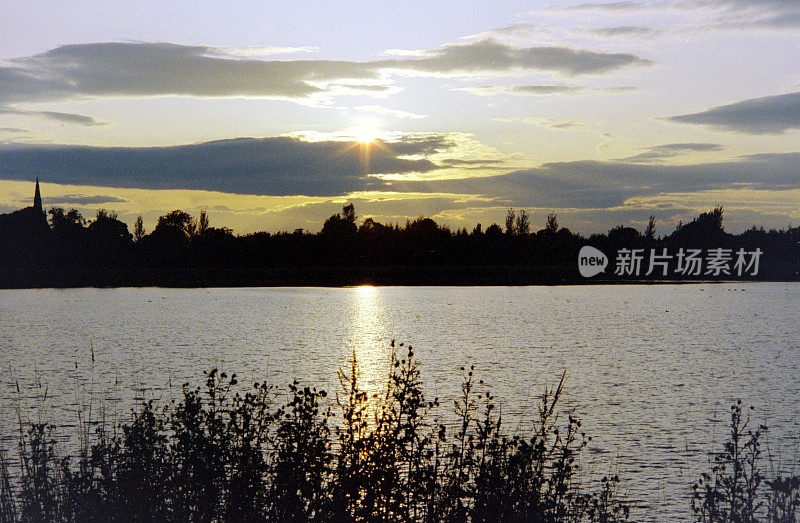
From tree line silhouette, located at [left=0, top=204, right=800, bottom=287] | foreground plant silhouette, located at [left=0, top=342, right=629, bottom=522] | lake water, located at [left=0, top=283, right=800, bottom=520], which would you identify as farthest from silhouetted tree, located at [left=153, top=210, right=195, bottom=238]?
foreground plant silhouette, located at [left=0, top=342, right=629, bottom=522]

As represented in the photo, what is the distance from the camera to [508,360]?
131 ft

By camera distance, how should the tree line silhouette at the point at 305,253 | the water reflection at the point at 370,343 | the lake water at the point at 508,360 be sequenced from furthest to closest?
the tree line silhouette at the point at 305,253
the water reflection at the point at 370,343
the lake water at the point at 508,360

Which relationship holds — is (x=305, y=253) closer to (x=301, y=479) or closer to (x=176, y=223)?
(x=176, y=223)

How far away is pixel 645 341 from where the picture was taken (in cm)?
5256

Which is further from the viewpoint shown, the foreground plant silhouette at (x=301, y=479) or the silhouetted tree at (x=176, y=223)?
the silhouetted tree at (x=176, y=223)

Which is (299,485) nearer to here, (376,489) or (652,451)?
(376,489)

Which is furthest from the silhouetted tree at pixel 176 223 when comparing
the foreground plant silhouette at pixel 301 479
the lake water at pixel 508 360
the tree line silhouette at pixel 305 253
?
the foreground plant silhouette at pixel 301 479

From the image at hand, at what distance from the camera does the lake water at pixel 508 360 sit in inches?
843

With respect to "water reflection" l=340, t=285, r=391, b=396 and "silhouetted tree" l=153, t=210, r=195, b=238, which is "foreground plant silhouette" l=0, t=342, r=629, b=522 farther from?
"silhouetted tree" l=153, t=210, r=195, b=238

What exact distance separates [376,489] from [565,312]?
238 feet

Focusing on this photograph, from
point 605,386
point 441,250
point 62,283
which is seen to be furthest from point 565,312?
point 62,283

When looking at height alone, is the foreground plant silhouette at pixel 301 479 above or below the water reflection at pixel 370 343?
above

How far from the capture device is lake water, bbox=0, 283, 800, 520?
2141 centimetres

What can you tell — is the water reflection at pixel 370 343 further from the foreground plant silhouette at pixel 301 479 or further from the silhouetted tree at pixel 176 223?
the silhouetted tree at pixel 176 223
